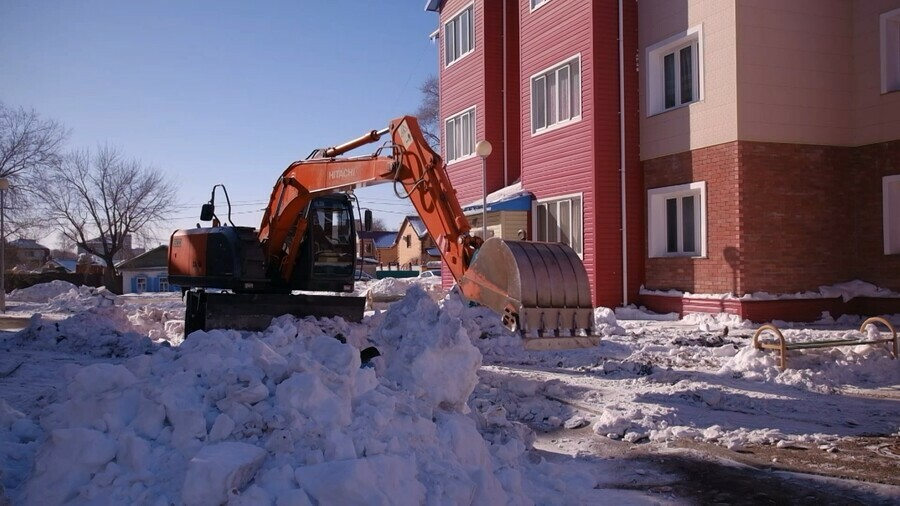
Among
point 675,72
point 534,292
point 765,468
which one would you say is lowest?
point 765,468

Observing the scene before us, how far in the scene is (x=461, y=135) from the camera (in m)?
24.9

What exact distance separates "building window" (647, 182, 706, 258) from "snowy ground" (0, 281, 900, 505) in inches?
243

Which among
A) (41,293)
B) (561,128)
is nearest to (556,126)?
(561,128)

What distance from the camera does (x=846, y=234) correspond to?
1572 cm

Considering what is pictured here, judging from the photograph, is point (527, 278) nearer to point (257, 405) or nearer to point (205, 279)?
point (257, 405)

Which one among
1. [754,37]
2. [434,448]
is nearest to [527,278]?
[434,448]

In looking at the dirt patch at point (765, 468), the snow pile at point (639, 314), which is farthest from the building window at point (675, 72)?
the dirt patch at point (765, 468)

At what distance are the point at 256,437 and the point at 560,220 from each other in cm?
1527

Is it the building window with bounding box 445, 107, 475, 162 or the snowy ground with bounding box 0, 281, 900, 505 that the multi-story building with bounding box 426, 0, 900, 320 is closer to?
the snowy ground with bounding box 0, 281, 900, 505

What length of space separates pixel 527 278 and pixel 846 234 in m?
10.4

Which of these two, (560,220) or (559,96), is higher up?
(559,96)

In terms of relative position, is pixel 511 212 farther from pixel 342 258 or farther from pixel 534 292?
pixel 534 292

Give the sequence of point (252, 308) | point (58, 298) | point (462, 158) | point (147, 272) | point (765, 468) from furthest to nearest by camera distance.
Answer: point (147, 272)
point (58, 298)
point (462, 158)
point (252, 308)
point (765, 468)

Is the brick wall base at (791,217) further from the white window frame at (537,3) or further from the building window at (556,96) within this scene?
the white window frame at (537,3)
